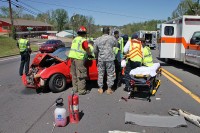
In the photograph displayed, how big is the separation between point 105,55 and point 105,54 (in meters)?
0.03

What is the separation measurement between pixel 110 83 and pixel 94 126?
296cm

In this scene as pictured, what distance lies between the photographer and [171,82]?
10203mm

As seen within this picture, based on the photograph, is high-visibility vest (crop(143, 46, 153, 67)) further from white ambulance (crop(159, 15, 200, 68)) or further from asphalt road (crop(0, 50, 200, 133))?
white ambulance (crop(159, 15, 200, 68))

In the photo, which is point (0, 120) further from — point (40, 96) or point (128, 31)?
point (128, 31)

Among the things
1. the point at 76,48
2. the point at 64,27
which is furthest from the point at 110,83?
the point at 64,27

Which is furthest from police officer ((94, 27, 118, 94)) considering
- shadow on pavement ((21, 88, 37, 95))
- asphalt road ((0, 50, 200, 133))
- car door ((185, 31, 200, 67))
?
car door ((185, 31, 200, 67))

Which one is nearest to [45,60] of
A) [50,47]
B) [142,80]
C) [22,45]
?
[142,80]

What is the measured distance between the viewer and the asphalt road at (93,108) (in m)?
5.35

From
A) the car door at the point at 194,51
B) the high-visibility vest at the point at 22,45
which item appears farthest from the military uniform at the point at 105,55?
the high-visibility vest at the point at 22,45

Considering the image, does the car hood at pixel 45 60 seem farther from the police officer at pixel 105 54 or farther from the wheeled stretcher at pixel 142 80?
the wheeled stretcher at pixel 142 80

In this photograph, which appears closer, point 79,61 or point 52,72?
point 79,61

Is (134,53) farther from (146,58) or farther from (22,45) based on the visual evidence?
(22,45)

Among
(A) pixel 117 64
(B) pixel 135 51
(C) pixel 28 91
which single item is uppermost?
(B) pixel 135 51

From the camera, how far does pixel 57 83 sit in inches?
342
